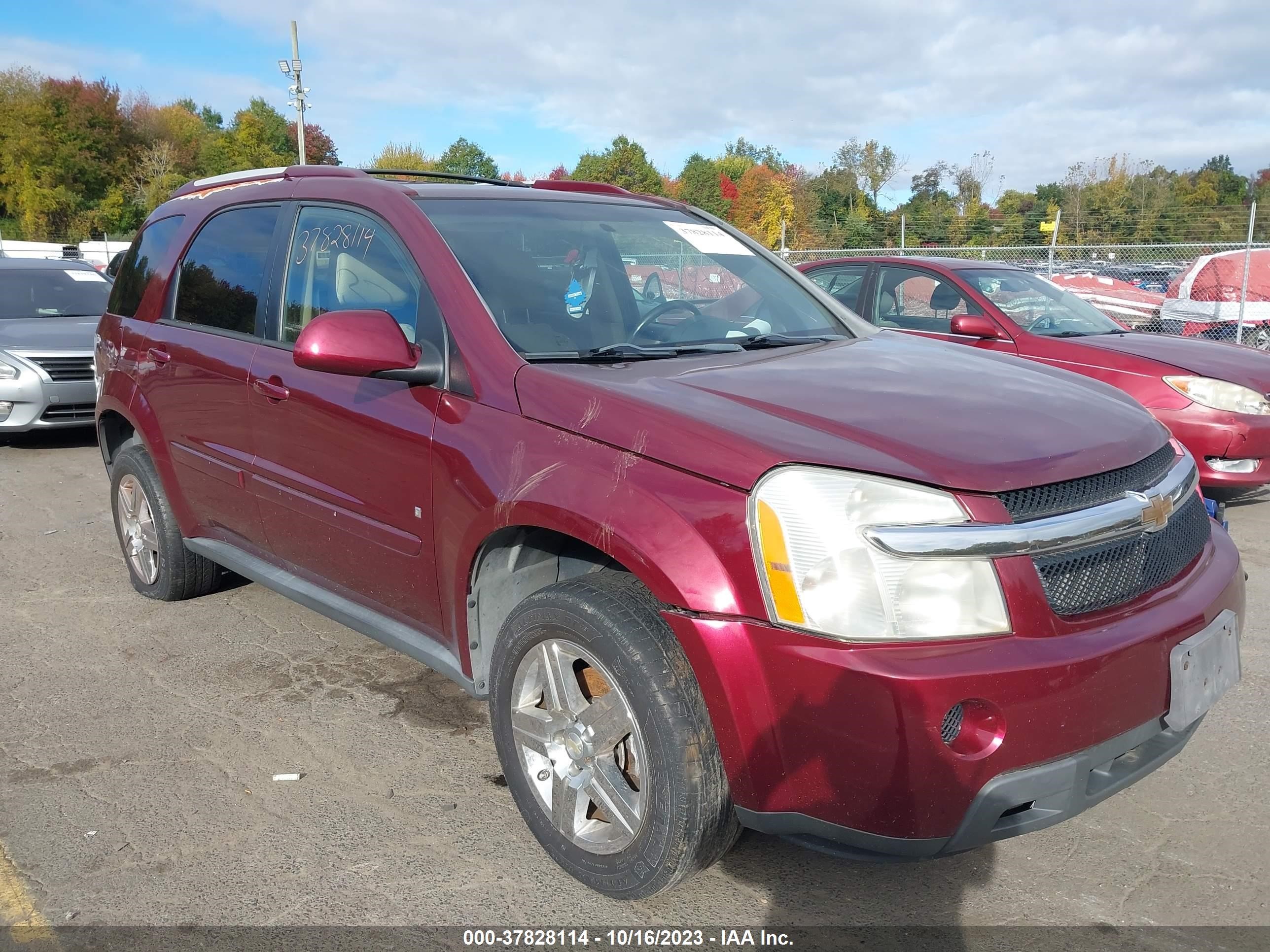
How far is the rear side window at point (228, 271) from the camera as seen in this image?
3811 millimetres

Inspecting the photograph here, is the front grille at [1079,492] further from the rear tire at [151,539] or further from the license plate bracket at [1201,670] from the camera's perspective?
the rear tire at [151,539]

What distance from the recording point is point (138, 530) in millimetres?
4824

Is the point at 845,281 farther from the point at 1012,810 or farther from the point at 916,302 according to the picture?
the point at 1012,810

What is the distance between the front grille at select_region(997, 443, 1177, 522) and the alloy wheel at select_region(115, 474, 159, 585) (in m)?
3.82

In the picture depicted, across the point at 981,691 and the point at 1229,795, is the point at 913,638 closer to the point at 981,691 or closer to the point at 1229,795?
the point at 981,691

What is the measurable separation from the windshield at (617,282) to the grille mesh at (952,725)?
1.39 m

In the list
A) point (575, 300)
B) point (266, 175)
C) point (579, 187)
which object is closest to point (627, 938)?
point (575, 300)

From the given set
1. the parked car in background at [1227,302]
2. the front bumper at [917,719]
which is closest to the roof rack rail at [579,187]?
the front bumper at [917,719]

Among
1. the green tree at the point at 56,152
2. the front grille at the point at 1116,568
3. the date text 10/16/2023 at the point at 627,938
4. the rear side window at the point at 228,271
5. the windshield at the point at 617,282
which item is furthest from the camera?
the green tree at the point at 56,152

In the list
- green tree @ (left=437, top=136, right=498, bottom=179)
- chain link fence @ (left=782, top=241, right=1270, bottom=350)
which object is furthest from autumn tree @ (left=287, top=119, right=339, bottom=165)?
chain link fence @ (left=782, top=241, right=1270, bottom=350)

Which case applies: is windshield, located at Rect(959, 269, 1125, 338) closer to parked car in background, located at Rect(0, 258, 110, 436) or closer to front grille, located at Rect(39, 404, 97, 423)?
parked car in background, located at Rect(0, 258, 110, 436)

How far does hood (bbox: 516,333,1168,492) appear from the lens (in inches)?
88.0

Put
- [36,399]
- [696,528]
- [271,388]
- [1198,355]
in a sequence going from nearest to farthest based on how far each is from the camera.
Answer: [696,528] < [271,388] < [1198,355] < [36,399]

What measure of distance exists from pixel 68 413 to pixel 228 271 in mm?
5876
